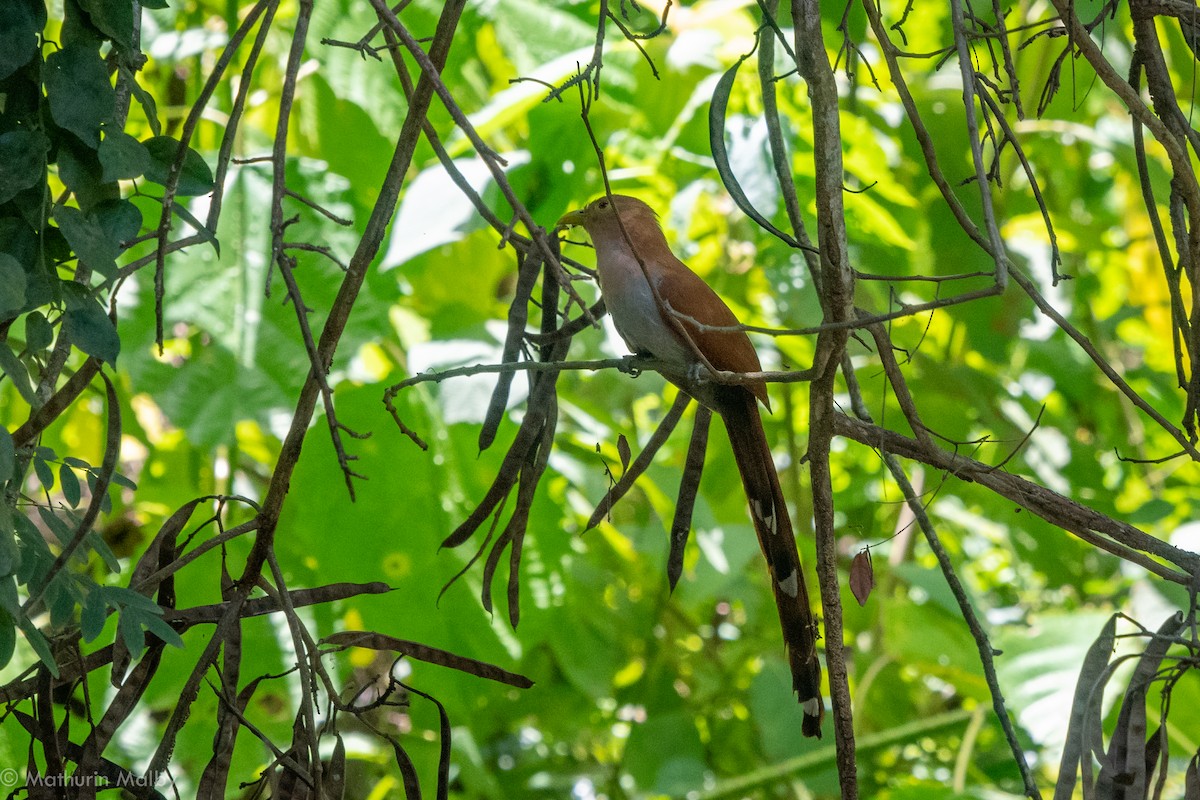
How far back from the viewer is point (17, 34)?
962 mm

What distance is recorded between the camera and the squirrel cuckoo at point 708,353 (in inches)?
54.6

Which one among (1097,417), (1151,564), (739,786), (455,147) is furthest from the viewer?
(1097,417)

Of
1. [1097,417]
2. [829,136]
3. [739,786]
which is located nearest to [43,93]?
[829,136]

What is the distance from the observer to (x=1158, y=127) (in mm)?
1217

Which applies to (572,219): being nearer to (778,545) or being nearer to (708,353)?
(708,353)

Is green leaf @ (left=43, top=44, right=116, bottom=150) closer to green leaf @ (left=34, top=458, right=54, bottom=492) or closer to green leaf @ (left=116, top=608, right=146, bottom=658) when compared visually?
green leaf @ (left=34, top=458, right=54, bottom=492)

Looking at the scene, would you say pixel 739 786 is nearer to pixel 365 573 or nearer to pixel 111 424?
pixel 365 573

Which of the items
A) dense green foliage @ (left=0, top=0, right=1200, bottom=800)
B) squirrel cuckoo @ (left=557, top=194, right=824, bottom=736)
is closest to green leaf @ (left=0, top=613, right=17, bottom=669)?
dense green foliage @ (left=0, top=0, right=1200, bottom=800)

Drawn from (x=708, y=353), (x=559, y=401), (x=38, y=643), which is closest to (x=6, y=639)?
(x=38, y=643)

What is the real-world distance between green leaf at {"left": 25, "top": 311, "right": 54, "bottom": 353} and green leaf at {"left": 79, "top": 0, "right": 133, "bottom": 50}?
276 millimetres

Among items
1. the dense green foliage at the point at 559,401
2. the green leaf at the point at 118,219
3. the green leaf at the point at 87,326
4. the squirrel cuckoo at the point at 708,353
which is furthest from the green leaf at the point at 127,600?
the squirrel cuckoo at the point at 708,353

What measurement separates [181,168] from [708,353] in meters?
0.97

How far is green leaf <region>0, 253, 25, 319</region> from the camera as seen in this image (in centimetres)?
90

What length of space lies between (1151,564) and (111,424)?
3.50 ft
